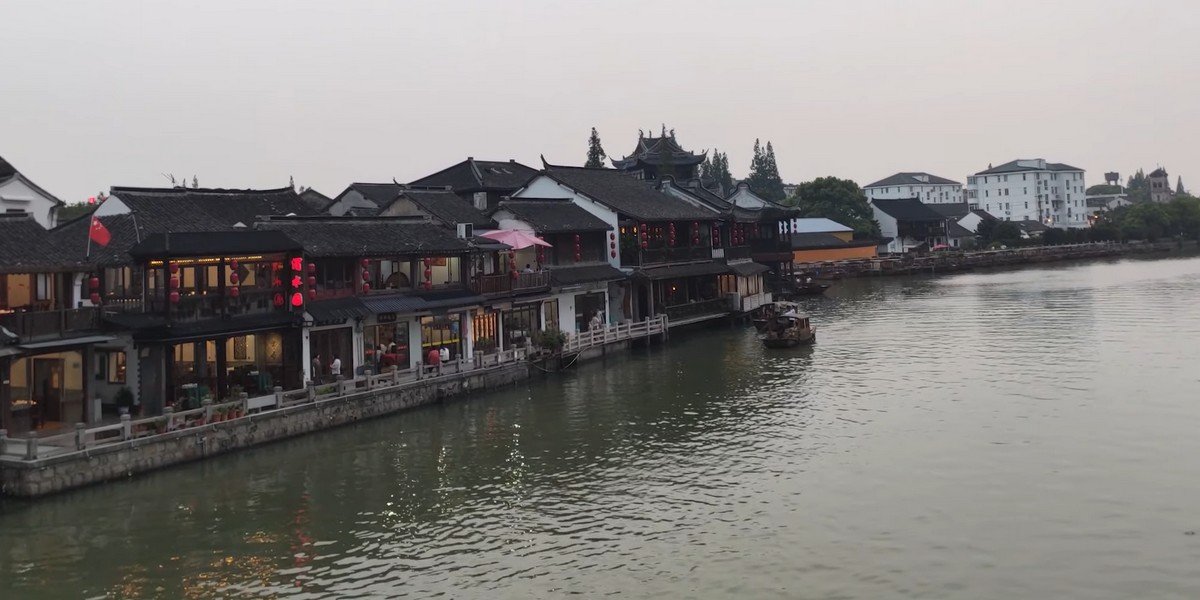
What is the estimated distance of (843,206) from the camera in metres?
136

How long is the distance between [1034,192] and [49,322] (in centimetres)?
19340

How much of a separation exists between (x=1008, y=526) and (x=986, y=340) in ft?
109

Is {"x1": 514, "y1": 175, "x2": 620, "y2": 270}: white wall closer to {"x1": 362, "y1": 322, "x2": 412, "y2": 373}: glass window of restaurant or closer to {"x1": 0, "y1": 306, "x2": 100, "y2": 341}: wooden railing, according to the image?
{"x1": 362, "y1": 322, "x2": 412, "y2": 373}: glass window of restaurant

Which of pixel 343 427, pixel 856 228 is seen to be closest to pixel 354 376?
pixel 343 427

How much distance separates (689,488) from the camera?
84.4ft

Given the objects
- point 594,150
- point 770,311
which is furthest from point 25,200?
point 594,150

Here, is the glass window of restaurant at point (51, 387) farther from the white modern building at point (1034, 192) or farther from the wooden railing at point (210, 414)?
the white modern building at point (1034, 192)

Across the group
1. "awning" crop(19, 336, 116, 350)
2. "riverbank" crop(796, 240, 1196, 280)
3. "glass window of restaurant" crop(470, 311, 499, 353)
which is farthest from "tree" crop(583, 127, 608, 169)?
"awning" crop(19, 336, 116, 350)

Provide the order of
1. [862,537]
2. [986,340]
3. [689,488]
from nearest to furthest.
A: [862,537], [689,488], [986,340]

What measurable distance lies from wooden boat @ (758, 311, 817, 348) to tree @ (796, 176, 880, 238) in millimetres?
83310

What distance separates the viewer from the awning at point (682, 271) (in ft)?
194

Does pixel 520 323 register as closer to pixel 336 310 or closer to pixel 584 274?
pixel 584 274

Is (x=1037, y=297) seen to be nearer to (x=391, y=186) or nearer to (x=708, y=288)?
(x=708, y=288)

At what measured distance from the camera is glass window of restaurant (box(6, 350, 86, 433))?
29547mm
